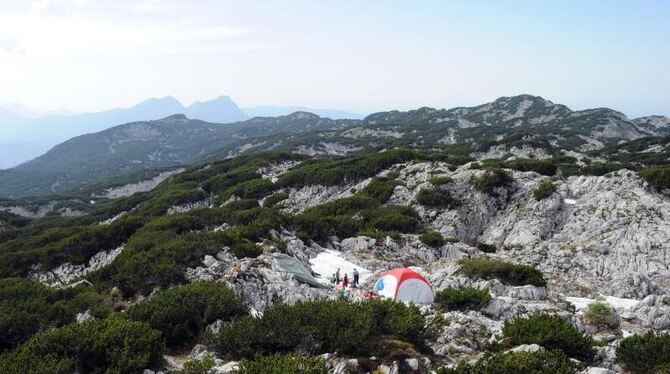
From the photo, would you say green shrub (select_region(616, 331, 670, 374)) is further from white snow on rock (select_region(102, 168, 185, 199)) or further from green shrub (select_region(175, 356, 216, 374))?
white snow on rock (select_region(102, 168, 185, 199))

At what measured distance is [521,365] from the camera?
877 centimetres

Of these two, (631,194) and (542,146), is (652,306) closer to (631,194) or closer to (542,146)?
(631,194)

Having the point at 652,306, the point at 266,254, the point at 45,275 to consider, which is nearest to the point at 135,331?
the point at 266,254

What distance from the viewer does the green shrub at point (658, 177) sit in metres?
31.7

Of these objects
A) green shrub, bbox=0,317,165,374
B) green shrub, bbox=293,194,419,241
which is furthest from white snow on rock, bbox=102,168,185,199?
green shrub, bbox=0,317,165,374

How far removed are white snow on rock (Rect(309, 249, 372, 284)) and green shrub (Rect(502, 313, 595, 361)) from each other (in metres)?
11.6

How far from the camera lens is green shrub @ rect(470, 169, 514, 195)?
3662cm

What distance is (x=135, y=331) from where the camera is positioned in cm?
1062

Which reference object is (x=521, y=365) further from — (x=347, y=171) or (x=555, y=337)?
(x=347, y=171)

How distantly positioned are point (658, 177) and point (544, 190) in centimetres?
747

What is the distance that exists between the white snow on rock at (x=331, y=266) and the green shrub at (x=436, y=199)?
1212 cm

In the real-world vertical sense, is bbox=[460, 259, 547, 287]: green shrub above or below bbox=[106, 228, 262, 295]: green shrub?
below

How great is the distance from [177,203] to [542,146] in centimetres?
5429

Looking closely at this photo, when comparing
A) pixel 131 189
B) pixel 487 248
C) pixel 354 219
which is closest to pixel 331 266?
pixel 354 219
